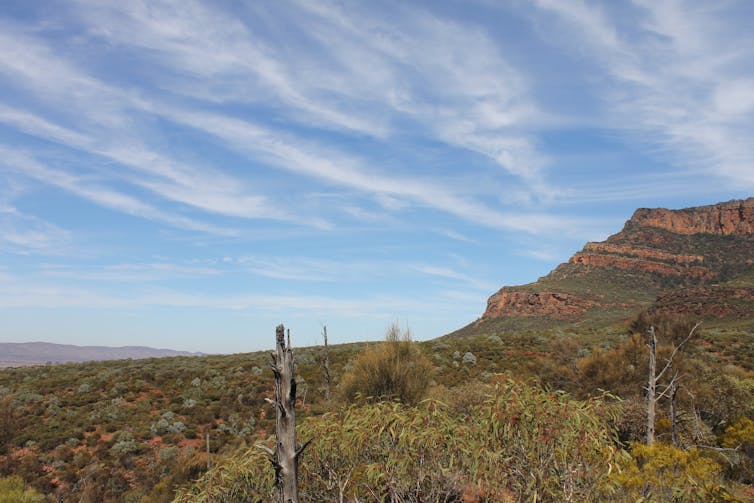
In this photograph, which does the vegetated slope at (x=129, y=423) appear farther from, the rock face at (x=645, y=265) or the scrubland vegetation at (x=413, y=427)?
the rock face at (x=645, y=265)

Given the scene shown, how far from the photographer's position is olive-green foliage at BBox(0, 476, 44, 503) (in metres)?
13.5

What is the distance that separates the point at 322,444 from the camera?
26.0 feet

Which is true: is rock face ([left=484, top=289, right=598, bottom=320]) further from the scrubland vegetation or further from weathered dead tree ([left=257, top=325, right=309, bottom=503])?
weathered dead tree ([left=257, top=325, right=309, bottom=503])

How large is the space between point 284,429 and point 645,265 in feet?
396

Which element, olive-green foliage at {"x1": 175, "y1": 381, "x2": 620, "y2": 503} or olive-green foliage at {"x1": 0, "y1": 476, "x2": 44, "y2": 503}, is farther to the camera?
olive-green foliage at {"x1": 0, "y1": 476, "x2": 44, "y2": 503}

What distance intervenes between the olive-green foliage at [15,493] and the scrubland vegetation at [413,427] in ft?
0.39

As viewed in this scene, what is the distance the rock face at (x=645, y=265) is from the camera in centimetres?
9225

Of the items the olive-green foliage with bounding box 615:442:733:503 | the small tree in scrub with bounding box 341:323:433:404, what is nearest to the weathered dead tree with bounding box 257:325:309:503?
the olive-green foliage with bounding box 615:442:733:503

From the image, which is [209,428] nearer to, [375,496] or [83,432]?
[83,432]

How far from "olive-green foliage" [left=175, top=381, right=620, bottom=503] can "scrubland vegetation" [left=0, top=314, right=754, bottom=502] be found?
36 mm

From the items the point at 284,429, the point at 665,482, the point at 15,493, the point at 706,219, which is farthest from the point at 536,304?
the point at 284,429

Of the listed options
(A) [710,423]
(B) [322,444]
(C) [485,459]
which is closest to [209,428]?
(B) [322,444]

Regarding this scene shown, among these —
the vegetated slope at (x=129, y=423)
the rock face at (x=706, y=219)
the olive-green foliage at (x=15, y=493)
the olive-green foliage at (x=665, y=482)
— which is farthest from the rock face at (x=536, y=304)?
the olive-green foliage at (x=15, y=493)

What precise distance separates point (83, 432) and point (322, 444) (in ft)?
76.1
